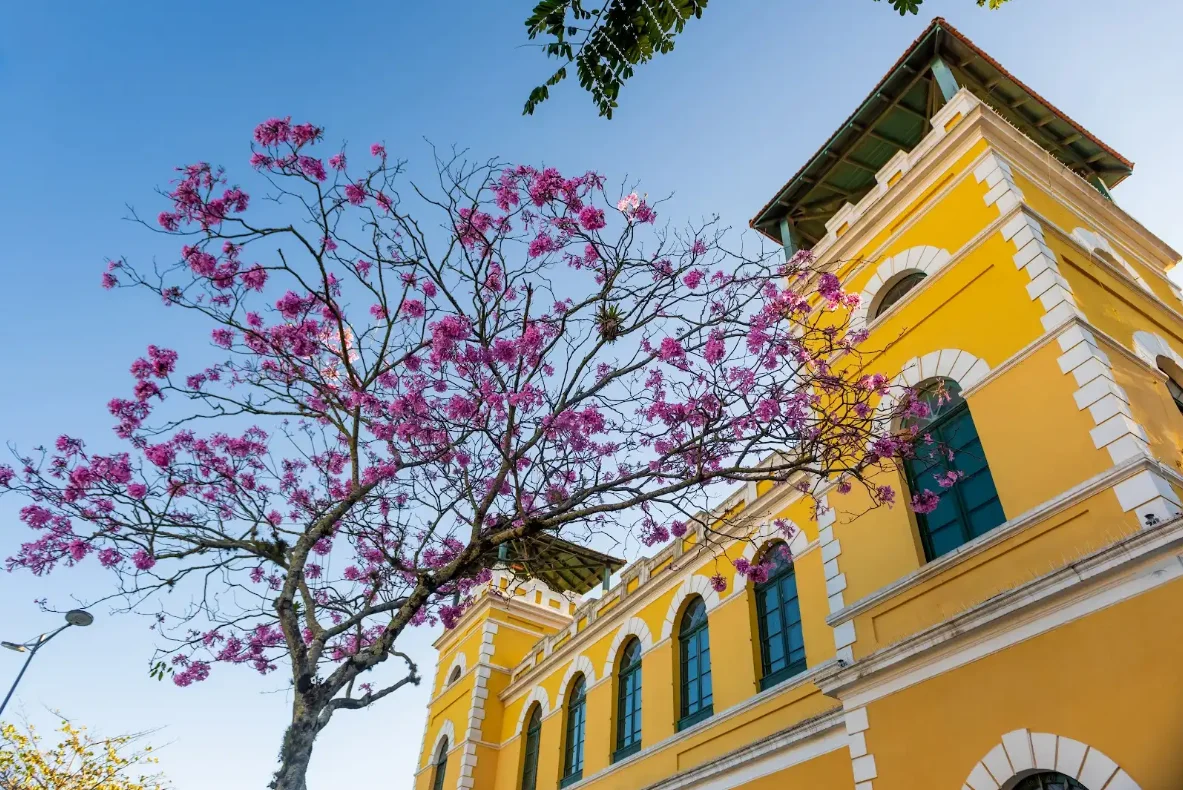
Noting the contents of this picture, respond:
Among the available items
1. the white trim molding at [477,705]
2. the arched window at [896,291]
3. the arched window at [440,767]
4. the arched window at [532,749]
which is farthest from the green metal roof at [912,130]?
the arched window at [440,767]

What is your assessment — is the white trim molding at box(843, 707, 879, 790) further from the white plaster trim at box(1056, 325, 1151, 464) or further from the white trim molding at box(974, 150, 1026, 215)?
the white trim molding at box(974, 150, 1026, 215)

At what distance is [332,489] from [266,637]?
1980 mm

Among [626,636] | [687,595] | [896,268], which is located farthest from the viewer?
[626,636]

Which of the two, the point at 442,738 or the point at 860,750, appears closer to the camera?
the point at 860,750

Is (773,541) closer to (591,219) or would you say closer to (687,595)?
(687,595)

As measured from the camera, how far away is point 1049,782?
21.4 ft

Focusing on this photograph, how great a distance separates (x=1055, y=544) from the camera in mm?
7305

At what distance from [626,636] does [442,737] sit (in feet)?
30.1

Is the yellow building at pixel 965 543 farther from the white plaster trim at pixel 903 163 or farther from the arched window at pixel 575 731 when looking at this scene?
the arched window at pixel 575 731

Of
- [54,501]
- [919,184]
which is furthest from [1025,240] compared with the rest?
[54,501]

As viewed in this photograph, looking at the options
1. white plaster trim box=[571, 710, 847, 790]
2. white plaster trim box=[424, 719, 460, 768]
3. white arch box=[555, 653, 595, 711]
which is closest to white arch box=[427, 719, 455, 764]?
white plaster trim box=[424, 719, 460, 768]

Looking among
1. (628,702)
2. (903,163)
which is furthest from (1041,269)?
(628,702)

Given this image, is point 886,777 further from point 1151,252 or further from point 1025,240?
point 1151,252

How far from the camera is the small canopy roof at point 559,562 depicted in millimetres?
8773
